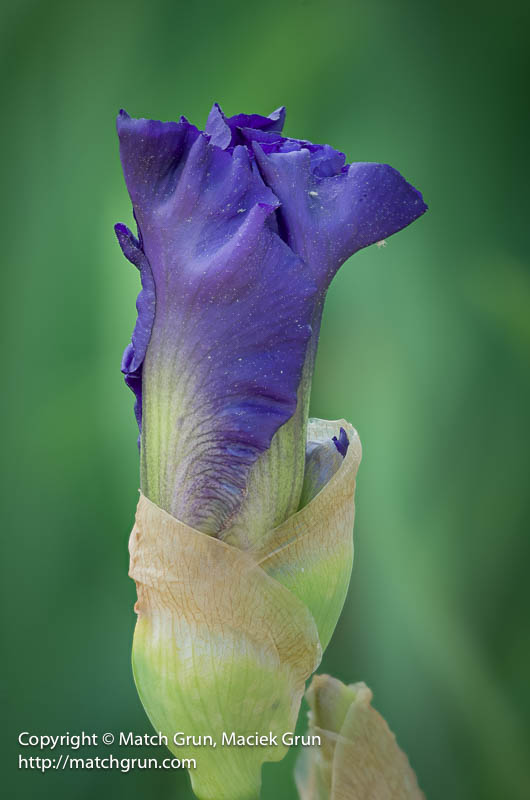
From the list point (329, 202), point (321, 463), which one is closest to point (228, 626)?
point (321, 463)

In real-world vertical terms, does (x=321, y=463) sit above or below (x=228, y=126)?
below

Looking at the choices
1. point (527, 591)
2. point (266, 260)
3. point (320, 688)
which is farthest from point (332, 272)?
point (527, 591)

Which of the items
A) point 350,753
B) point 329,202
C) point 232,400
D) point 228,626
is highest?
point 329,202

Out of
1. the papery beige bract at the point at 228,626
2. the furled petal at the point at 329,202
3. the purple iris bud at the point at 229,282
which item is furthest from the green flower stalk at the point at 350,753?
the furled petal at the point at 329,202

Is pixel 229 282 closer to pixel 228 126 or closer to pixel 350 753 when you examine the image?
pixel 228 126

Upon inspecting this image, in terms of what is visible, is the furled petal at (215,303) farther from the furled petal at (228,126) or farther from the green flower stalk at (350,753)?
the green flower stalk at (350,753)

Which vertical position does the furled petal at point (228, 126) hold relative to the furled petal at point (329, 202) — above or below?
above
